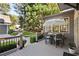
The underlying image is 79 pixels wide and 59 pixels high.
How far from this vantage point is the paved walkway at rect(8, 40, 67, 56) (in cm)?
240

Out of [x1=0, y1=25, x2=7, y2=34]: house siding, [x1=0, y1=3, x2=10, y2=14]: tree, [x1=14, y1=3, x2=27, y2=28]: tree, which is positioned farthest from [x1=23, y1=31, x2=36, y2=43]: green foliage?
[x1=0, y1=3, x2=10, y2=14]: tree

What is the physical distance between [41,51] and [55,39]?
0.85 feet

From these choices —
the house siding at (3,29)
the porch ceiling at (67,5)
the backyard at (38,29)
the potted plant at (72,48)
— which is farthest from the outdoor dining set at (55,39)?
the house siding at (3,29)

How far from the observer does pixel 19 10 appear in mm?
2416

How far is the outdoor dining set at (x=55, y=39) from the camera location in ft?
7.94

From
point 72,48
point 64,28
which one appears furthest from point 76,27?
point 72,48

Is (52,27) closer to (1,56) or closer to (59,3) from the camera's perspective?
(59,3)

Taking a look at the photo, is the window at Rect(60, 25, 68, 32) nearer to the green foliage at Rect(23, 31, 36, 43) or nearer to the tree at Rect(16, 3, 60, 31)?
the tree at Rect(16, 3, 60, 31)

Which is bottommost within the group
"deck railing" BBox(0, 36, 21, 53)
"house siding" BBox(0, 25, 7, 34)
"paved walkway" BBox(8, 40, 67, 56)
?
"paved walkway" BBox(8, 40, 67, 56)

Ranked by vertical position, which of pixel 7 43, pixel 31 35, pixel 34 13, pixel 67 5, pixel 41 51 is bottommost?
pixel 41 51

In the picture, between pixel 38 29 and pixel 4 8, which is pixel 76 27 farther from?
pixel 4 8

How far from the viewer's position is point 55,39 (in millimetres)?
2459

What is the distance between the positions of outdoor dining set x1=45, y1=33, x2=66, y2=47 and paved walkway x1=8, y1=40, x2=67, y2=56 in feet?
0.19

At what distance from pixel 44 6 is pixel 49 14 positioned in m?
0.13
